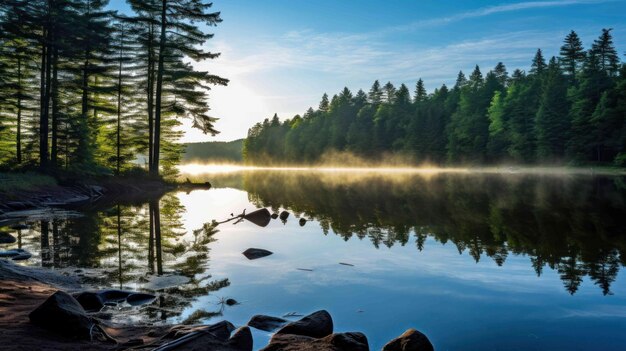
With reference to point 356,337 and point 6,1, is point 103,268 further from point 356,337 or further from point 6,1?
Answer: point 6,1

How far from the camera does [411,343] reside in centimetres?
545

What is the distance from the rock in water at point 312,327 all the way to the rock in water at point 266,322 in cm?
29

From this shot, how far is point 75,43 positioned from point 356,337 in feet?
115

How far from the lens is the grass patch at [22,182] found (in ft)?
73.6

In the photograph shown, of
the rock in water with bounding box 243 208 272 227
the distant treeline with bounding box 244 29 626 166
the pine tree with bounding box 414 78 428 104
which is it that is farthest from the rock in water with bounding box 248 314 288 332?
the pine tree with bounding box 414 78 428 104

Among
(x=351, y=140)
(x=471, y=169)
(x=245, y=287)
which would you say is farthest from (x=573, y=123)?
(x=245, y=287)

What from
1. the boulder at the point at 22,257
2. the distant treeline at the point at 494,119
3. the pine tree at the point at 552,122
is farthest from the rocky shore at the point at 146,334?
the pine tree at the point at 552,122

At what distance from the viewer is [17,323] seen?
5434 mm

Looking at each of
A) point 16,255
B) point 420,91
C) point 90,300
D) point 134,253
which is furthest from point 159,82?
point 420,91

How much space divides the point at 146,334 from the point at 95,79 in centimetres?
4093

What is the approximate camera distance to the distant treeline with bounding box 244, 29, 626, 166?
60.0 meters

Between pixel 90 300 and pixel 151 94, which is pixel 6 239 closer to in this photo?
pixel 90 300

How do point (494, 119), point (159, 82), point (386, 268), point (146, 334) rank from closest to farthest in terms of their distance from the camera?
point (146, 334) < point (386, 268) < point (159, 82) < point (494, 119)

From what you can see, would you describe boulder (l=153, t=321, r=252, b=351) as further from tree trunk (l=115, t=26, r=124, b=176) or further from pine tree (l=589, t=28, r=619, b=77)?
pine tree (l=589, t=28, r=619, b=77)
